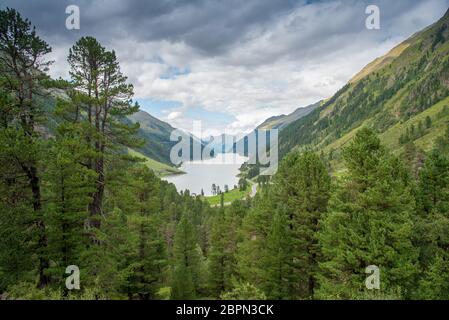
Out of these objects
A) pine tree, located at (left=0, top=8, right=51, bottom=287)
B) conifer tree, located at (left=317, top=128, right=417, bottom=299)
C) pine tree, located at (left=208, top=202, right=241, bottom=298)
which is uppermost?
pine tree, located at (left=0, top=8, right=51, bottom=287)

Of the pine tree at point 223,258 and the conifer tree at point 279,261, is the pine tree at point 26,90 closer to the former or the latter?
the conifer tree at point 279,261

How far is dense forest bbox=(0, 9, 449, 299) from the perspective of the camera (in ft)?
57.9

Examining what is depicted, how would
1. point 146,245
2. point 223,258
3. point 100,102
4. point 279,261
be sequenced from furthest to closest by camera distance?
point 223,258
point 146,245
point 279,261
point 100,102

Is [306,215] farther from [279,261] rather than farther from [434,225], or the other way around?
[434,225]

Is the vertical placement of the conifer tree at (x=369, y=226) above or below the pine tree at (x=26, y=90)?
below

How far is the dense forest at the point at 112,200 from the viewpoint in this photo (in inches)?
695

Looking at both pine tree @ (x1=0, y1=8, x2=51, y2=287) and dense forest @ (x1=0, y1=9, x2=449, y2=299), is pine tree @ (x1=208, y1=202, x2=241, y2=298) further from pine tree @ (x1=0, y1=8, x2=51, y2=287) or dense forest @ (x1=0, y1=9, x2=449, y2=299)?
pine tree @ (x1=0, y1=8, x2=51, y2=287)

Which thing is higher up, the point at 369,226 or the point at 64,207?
the point at 64,207

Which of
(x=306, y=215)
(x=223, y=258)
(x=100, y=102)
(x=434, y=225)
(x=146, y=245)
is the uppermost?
(x=100, y=102)

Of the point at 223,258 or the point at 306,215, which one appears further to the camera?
the point at 223,258

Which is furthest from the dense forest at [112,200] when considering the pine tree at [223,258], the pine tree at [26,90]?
the pine tree at [223,258]

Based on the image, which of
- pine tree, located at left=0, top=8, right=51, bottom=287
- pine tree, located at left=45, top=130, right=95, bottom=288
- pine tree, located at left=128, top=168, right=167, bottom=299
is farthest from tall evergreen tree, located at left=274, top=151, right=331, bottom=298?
pine tree, located at left=0, top=8, right=51, bottom=287

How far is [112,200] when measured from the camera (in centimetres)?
2309

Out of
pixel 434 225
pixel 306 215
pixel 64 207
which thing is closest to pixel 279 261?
pixel 306 215
